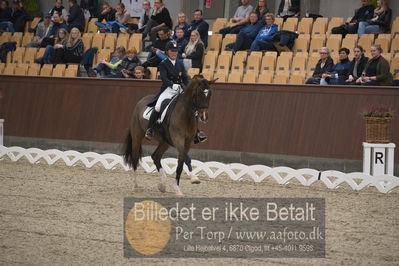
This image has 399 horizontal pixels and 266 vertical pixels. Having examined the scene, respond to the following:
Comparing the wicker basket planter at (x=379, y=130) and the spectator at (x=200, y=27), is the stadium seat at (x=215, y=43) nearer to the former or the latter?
the spectator at (x=200, y=27)

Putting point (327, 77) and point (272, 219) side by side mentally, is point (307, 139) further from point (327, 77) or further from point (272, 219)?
point (272, 219)

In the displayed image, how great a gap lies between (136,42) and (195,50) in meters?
2.43

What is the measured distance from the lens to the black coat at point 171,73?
9.98 meters

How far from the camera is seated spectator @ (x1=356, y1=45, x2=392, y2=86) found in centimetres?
1183

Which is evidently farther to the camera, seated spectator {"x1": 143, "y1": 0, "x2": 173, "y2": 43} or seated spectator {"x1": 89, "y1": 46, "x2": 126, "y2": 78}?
seated spectator {"x1": 143, "y1": 0, "x2": 173, "y2": 43}

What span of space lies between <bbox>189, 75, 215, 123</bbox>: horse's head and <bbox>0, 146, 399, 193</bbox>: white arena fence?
1927 millimetres

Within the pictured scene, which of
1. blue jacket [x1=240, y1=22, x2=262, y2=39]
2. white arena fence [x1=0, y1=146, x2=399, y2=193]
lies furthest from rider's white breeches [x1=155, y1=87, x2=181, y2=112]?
blue jacket [x1=240, y1=22, x2=262, y2=39]

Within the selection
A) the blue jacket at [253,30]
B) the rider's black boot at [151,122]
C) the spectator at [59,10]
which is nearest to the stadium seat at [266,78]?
the blue jacket at [253,30]

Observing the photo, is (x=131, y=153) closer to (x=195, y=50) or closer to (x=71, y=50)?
(x=195, y=50)

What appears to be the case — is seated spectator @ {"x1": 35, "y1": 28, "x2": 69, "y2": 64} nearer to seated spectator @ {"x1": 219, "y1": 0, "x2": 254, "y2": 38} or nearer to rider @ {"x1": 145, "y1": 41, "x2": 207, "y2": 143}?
seated spectator @ {"x1": 219, "y1": 0, "x2": 254, "y2": 38}

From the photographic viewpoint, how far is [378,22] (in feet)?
45.2

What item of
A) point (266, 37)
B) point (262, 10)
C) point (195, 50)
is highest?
point (262, 10)

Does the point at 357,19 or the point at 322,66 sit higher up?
the point at 357,19

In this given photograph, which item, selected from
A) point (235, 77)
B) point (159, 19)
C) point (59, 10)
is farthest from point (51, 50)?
point (235, 77)
